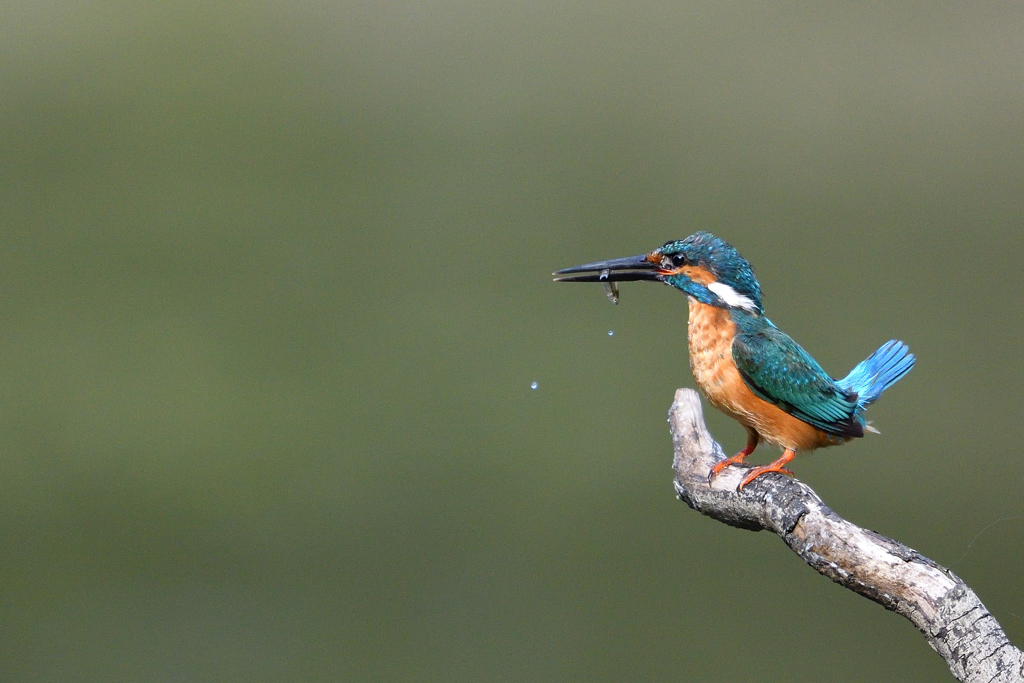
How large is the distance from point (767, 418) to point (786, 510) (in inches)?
7.0

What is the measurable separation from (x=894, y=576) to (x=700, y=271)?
559mm

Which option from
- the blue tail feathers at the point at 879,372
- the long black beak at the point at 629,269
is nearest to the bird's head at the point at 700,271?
the long black beak at the point at 629,269

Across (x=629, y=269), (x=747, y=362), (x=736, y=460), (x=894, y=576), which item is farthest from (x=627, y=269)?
(x=894, y=576)

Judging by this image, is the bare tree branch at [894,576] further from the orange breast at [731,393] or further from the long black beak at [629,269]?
the long black beak at [629,269]

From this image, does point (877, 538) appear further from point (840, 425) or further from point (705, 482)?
point (705, 482)

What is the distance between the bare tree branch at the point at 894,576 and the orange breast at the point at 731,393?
0.08m

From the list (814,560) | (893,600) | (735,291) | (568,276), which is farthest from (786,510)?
(568,276)

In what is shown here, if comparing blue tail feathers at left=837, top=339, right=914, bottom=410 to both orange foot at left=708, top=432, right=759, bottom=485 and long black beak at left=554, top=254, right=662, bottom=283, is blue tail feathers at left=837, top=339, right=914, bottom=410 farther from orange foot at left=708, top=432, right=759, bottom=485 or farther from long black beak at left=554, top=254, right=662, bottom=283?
long black beak at left=554, top=254, right=662, bottom=283

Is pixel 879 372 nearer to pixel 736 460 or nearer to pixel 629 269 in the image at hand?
pixel 736 460

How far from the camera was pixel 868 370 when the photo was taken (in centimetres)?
163

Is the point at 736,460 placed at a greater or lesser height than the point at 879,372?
lesser

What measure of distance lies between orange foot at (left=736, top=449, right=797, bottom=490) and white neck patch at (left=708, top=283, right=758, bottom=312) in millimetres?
244

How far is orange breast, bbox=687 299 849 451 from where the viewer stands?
59.1 inches

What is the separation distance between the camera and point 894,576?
3.95 feet
